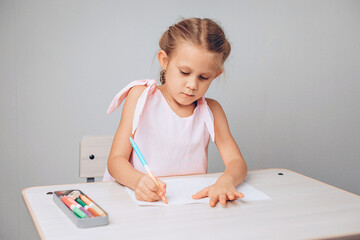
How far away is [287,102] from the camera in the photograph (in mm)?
2033

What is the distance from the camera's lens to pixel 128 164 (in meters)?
0.95

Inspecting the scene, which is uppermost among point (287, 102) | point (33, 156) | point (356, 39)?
point (356, 39)

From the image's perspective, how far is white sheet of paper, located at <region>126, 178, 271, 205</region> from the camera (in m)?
0.78

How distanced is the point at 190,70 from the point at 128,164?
303mm

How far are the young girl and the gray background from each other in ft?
0.80

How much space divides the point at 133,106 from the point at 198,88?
210 millimetres

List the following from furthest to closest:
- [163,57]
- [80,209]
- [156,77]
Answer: [156,77]
[163,57]
[80,209]

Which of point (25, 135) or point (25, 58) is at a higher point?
point (25, 58)

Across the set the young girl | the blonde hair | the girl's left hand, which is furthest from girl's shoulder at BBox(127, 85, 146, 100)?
the girl's left hand

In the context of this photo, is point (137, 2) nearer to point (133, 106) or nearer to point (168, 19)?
point (168, 19)

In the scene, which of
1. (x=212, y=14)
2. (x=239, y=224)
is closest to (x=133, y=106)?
(x=239, y=224)

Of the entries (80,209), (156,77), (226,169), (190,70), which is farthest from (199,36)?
(156,77)

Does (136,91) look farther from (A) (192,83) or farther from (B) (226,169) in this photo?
(B) (226,169)

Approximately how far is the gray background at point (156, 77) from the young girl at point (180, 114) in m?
0.24
